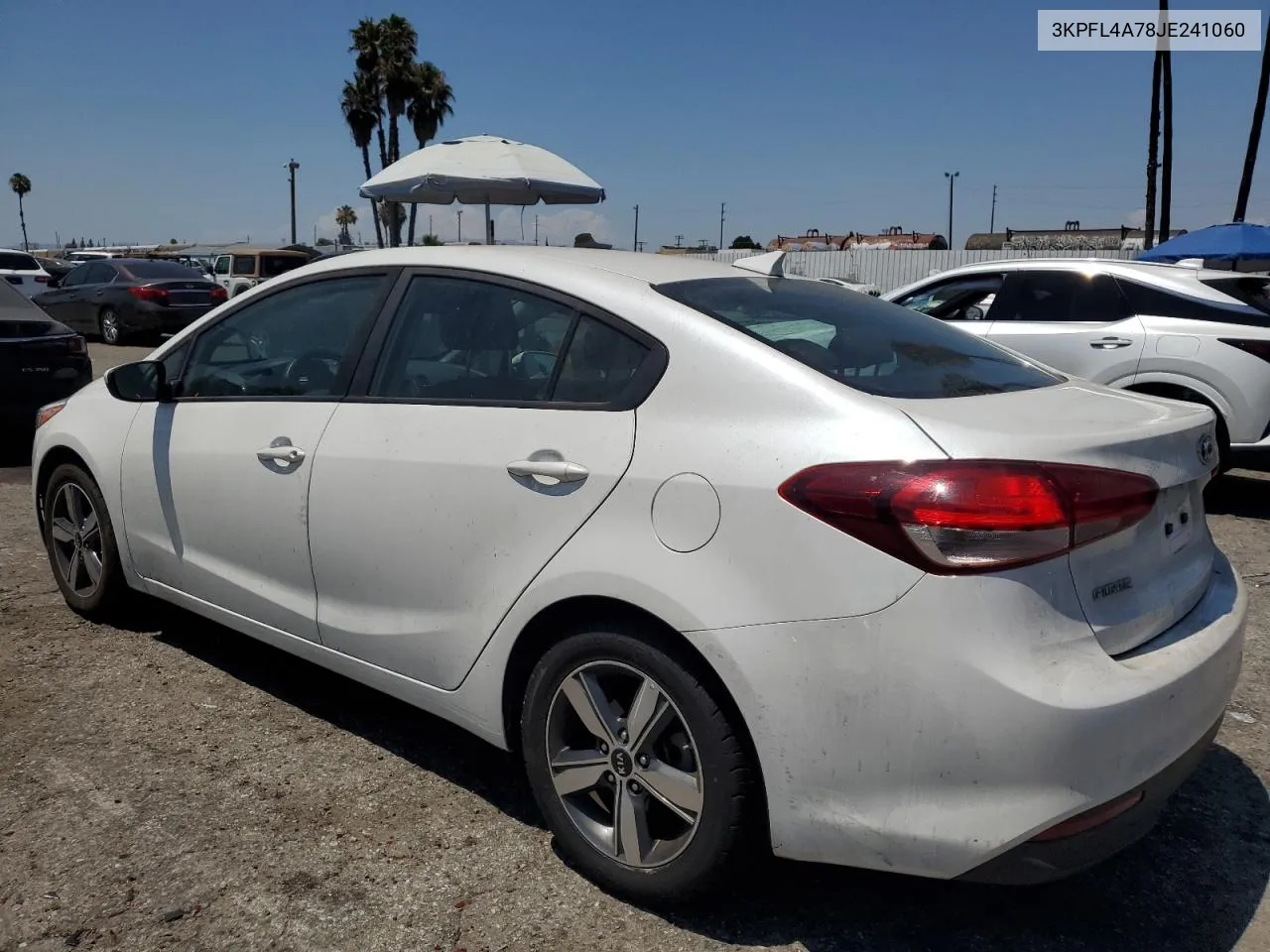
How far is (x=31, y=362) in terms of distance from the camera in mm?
7762

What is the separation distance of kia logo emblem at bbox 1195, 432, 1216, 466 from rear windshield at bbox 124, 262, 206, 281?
16.6 meters

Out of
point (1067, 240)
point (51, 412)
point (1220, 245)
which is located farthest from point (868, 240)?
point (51, 412)

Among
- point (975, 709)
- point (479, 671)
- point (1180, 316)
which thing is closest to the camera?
point (975, 709)

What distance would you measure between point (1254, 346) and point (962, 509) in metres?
5.37

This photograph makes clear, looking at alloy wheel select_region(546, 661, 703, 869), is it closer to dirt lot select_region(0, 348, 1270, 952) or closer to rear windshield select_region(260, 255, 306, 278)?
dirt lot select_region(0, 348, 1270, 952)

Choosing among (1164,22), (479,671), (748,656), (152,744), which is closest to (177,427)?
(152,744)

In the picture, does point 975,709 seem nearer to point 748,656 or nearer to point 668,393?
point 748,656

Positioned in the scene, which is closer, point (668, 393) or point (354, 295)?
point (668, 393)

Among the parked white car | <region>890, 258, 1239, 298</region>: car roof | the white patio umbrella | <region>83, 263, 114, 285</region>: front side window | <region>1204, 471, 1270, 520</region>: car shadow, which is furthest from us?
the parked white car

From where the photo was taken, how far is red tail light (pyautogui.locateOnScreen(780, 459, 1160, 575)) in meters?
2.01

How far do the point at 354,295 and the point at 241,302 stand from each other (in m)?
0.62

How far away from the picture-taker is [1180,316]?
6.63 m

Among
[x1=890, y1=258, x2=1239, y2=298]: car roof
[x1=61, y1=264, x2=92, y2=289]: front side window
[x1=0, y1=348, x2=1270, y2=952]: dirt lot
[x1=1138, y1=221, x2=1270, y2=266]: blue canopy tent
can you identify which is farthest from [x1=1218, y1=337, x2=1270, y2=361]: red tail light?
[x1=61, y1=264, x2=92, y2=289]: front side window

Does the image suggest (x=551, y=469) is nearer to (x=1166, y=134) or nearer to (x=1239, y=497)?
(x=1239, y=497)
